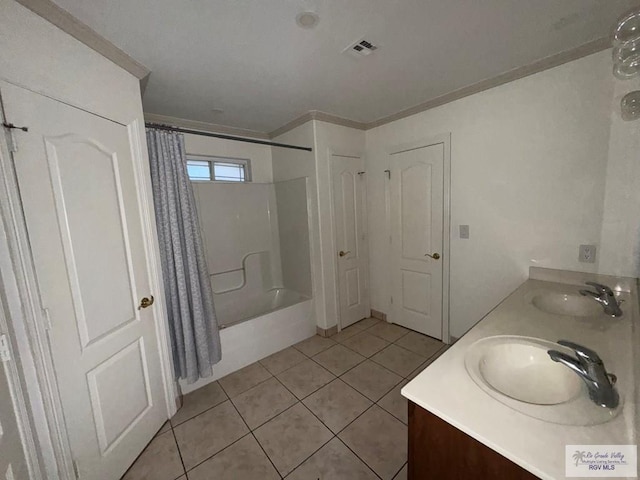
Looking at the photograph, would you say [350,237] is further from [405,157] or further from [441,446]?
[441,446]

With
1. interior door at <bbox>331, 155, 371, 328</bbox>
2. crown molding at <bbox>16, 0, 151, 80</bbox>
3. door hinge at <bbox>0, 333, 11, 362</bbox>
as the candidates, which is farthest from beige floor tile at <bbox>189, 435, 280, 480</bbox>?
crown molding at <bbox>16, 0, 151, 80</bbox>

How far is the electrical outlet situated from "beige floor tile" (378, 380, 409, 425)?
1577 millimetres

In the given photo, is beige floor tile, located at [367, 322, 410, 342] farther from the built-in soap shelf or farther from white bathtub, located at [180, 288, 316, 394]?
the built-in soap shelf

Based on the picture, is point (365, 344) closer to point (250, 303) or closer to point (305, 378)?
point (305, 378)

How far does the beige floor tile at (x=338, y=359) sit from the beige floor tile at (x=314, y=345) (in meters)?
0.07

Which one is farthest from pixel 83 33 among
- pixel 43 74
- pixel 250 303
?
pixel 250 303

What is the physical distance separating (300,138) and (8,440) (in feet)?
8.79

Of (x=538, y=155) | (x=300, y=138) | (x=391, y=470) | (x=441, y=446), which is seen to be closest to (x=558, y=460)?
(x=441, y=446)

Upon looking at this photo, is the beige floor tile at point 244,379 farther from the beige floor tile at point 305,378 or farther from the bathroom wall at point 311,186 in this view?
the bathroom wall at point 311,186

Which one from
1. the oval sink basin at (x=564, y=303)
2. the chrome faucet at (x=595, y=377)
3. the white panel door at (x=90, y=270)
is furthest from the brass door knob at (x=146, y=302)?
the oval sink basin at (x=564, y=303)

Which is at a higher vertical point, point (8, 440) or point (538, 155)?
point (538, 155)

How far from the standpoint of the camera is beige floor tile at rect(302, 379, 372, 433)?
1651 mm

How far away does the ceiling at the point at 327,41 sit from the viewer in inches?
46.5

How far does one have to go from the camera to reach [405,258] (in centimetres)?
273
